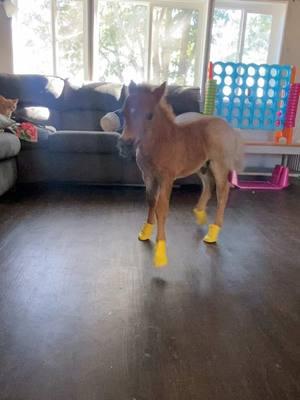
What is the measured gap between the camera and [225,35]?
404 cm

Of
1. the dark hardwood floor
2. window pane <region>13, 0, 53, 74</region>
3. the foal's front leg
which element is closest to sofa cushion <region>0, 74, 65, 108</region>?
window pane <region>13, 0, 53, 74</region>

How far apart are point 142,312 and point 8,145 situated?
1810 mm

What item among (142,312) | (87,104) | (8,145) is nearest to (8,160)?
(8,145)

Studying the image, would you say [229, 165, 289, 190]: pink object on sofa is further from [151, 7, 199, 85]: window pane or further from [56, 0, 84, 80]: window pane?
[56, 0, 84, 80]: window pane

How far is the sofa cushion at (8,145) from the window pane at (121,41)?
1755 mm

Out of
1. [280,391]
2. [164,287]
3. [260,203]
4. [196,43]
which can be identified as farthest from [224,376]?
[196,43]

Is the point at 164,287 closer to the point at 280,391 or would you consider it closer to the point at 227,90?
the point at 280,391

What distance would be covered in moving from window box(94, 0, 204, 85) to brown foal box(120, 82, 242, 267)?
2.53m

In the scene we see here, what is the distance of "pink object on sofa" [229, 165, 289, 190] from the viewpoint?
3.35 meters

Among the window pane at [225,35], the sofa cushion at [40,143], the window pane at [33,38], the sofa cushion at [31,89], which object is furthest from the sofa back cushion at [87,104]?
the window pane at [225,35]

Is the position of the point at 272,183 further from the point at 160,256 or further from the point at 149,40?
the point at 160,256

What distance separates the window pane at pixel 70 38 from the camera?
12.7 ft

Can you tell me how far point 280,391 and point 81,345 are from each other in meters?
0.62

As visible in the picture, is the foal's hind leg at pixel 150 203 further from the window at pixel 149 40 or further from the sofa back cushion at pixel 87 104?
the window at pixel 149 40
